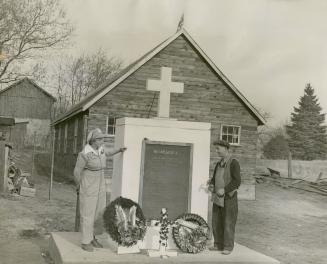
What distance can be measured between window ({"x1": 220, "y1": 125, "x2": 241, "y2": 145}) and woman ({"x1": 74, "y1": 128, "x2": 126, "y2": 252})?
1561 cm

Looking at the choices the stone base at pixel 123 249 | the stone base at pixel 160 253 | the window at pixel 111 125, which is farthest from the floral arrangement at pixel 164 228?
the window at pixel 111 125

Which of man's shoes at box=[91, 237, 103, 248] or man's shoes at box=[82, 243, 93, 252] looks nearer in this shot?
man's shoes at box=[82, 243, 93, 252]

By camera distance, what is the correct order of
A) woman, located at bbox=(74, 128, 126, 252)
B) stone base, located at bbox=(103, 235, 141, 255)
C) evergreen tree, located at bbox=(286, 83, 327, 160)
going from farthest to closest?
evergreen tree, located at bbox=(286, 83, 327, 160)
woman, located at bbox=(74, 128, 126, 252)
stone base, located at bbox=(103, 235, 141, 255)

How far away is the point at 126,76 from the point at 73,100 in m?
38.9

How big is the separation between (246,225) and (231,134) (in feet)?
27.2

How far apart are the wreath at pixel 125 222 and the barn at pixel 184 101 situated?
43.4 feet

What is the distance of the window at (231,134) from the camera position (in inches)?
910

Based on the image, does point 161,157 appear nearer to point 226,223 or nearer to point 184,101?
point 226,223

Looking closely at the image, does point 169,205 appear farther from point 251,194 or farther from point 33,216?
point 251,194

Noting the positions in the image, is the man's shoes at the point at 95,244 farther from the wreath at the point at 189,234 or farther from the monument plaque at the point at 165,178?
the wreath at the point at 189,234

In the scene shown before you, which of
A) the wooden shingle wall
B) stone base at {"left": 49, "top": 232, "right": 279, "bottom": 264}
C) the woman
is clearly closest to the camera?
stone base at {"left": 49, "top": 232, "right": 279, "bottom": 264}

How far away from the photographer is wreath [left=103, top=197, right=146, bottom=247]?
7477mm

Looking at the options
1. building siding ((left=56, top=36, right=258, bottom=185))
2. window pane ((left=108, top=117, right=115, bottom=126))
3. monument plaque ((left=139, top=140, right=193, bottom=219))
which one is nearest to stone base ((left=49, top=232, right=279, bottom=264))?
monument plaque ((left=139, top=140, right=193, bottom=219))

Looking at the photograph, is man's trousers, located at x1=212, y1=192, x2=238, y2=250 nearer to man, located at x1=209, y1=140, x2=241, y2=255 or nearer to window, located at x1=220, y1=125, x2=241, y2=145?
man, located at x1=209, y1=140, x2=241, y2=255
